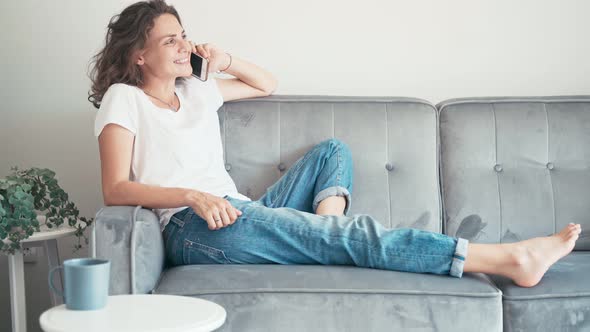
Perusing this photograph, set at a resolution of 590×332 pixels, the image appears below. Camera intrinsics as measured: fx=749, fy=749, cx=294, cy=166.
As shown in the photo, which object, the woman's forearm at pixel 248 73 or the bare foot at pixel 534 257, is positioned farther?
the woman's forearm at pixel 248 73

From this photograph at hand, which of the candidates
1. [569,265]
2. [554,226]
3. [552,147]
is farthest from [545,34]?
[569,265]

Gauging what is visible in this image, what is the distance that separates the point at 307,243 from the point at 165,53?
0.72m

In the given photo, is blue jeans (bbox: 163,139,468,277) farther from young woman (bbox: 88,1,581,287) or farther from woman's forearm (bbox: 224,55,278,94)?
woman's forearm (bbox: 224,55,278,94)

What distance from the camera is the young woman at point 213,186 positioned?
174 cm

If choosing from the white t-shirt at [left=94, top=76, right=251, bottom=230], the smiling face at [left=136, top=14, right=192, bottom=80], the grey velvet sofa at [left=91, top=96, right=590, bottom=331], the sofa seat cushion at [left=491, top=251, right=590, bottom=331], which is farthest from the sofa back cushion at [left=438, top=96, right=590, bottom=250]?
the smiling face at [left=136, top=14, right=192, bottom=80]

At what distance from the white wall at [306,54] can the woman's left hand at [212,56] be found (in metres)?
0.35

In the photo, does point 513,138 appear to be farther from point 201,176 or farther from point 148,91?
point 148,91

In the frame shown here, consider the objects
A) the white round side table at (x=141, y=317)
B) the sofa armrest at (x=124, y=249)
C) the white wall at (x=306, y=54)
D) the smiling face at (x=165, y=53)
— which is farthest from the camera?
the white wall at (x=306, y=54)

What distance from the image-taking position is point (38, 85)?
2619 mm

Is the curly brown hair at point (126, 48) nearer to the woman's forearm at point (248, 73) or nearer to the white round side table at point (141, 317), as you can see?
the woman's forearm at point (248, 73)

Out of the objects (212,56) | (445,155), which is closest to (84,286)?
(212,56)

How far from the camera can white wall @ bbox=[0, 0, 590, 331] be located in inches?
103

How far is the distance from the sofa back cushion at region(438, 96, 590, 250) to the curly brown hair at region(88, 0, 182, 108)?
3.10 ft

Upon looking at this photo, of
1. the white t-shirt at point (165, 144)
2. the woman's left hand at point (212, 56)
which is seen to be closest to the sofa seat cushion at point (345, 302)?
the white t-shirt at point (165, 144)
